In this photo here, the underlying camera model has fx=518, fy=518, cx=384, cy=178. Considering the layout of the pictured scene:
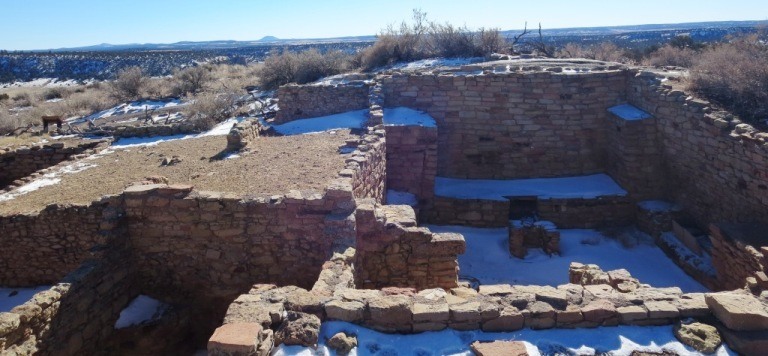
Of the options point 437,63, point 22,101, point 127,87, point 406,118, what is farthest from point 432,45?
point 22,101

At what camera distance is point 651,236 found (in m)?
9.59

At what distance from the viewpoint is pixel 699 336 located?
372 cm

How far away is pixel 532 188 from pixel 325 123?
4.56 metres

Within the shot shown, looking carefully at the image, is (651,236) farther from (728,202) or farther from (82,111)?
(82,111)

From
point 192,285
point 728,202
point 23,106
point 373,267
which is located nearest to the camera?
point 373,267

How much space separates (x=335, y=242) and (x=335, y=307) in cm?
183

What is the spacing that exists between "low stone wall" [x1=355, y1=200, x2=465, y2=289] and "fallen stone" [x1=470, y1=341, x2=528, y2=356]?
2509 millimetres

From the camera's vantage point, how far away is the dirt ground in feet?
23.5

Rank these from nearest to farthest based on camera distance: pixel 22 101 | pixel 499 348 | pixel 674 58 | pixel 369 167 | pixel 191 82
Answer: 1. pixel 499 348
2. pixel 369 167
3. pixel 674 58
4. pixel 191 82
5. pixel 22 101

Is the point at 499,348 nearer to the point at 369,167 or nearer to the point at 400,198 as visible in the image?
the point at 369,167

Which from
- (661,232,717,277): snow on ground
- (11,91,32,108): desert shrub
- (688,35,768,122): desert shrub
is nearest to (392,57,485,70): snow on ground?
(688,35,768,122): desert shrub

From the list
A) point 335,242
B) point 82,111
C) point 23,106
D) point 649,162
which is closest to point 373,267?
point 335,242

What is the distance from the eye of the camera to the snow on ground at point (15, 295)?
6733mm

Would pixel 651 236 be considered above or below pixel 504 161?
below
